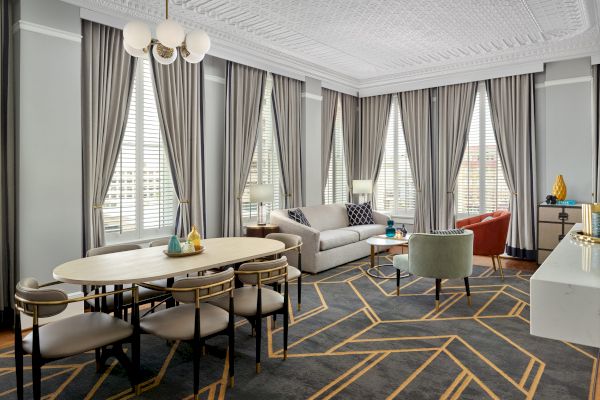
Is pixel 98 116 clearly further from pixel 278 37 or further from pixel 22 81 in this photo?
pixel 278 37

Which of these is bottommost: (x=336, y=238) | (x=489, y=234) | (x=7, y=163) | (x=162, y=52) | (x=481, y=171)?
(x=336, y=238)

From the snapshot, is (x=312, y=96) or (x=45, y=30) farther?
(x=312, y=96)

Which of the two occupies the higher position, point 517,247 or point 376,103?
point 376,103

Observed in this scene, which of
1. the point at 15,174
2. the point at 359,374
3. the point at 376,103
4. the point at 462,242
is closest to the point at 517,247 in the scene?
the point at 462,242

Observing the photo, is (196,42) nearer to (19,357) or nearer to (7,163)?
(7,163)

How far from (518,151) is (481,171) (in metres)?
0.73

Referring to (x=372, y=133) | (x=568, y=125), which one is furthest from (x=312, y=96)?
(x=568, y=125)

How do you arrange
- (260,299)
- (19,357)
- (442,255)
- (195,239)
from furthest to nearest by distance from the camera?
(442,255) → (195,239) → (260,299) → (19,357)

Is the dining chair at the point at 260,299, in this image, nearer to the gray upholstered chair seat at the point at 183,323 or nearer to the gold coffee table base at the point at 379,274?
the gray upholstered chair seat at the point at 183,323

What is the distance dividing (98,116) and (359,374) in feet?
12.1

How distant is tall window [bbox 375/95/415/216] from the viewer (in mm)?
8211

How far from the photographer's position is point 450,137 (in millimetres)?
7477

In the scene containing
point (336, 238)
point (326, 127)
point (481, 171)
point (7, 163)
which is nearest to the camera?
point (7, 163)

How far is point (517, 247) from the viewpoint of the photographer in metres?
6.82
